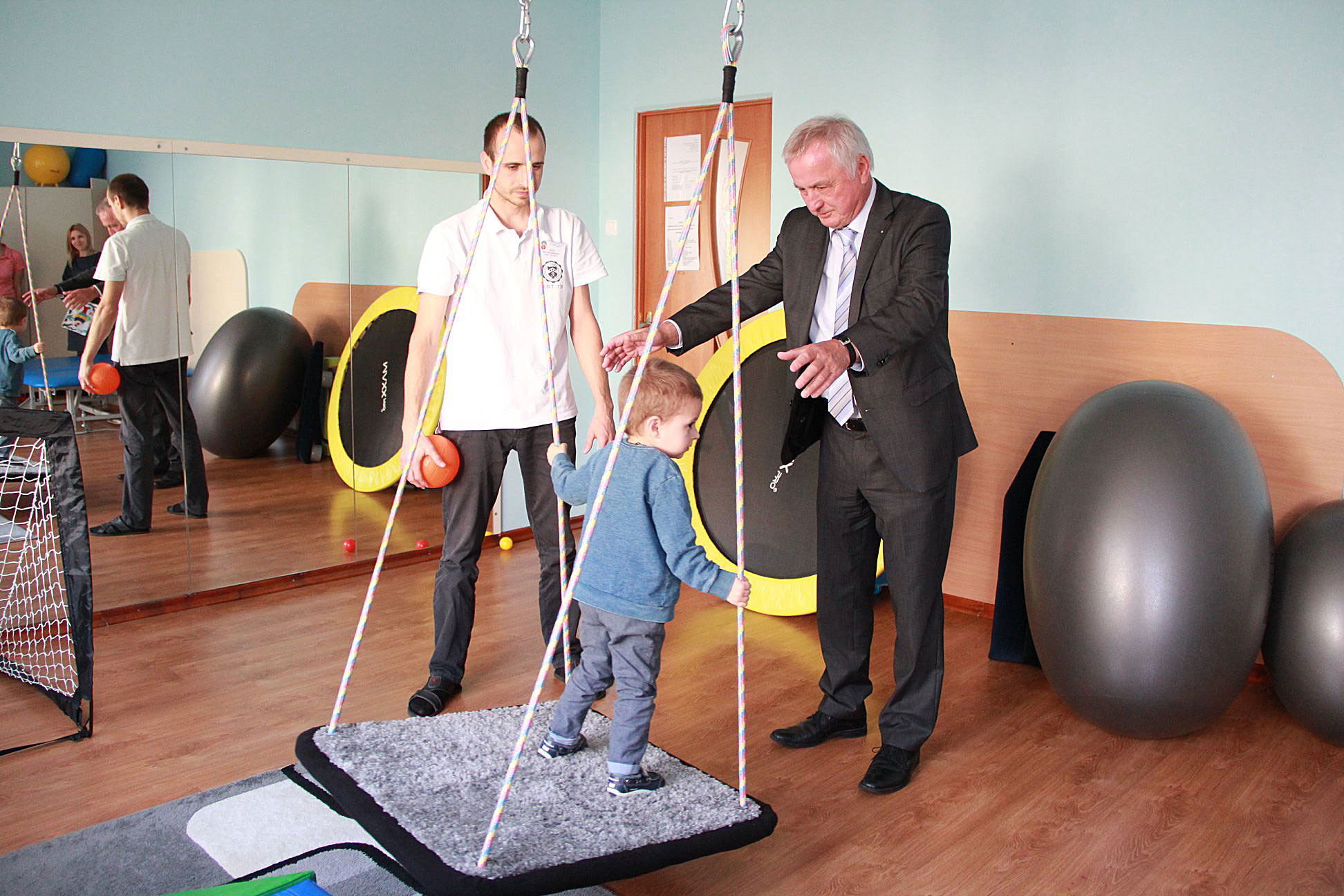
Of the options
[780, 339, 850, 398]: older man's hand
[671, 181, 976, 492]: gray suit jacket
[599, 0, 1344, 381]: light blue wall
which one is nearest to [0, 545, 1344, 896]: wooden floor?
[671, 181, 976, 492]: gray suit jacket

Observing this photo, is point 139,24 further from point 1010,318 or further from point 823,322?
point 1010,318

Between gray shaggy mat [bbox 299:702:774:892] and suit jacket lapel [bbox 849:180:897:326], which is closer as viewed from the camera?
gray shaggy mat [bbox 299:702:774:892]

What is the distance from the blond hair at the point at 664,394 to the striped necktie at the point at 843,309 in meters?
0.51

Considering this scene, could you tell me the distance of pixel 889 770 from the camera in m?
2.58

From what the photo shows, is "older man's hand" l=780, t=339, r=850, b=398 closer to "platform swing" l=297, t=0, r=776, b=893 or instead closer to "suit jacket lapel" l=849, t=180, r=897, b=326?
"platform swing" l=297, t=0, r=776, b=893

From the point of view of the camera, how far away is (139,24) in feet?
12.1

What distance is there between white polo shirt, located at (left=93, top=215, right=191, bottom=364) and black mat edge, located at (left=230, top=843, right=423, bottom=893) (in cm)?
210

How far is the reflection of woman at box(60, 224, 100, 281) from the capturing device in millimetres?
3432

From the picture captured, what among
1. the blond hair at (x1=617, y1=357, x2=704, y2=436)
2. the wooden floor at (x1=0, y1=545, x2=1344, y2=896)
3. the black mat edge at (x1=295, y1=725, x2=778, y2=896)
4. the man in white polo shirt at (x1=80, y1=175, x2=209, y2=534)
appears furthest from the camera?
the man in white polo shirt at (x1=80, y1=175, x2=209, y2=534)

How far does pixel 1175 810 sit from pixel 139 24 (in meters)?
3.97

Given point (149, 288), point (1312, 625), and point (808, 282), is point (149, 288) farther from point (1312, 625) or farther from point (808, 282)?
point (1312, 625)

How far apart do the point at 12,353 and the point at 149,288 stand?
0.46 meters

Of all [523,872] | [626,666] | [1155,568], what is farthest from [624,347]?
[1155,568]

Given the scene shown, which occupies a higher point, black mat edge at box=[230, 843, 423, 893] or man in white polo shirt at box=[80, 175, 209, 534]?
man in white polo shirt at box=[80, 175, 209, 534]
